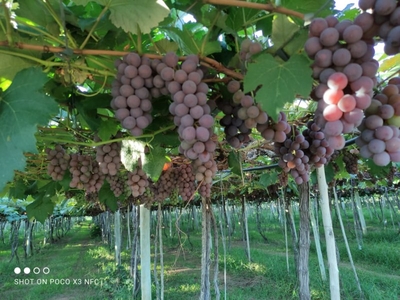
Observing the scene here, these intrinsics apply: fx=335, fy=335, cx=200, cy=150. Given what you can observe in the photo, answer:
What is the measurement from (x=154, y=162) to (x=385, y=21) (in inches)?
48.9

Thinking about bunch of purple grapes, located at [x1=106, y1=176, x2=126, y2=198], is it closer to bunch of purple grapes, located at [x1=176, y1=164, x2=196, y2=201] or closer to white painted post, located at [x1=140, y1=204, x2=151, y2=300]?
bunch of purple grapes, located at [x1=176, y1=164, x2=196, y2=201]

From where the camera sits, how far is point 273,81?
88 cm

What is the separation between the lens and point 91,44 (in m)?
1.29

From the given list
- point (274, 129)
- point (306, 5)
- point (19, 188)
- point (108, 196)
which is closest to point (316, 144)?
point (274, 129)

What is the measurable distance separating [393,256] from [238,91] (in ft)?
42.5

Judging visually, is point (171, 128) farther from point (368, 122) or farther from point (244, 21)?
point (368, 122)

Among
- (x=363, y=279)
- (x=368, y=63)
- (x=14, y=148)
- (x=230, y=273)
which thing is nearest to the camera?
(x=368, y=63)

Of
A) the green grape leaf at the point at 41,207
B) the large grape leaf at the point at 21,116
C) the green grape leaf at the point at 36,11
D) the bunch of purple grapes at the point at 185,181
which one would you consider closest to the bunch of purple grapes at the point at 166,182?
the bunch of purple grapes at the point at 185,181

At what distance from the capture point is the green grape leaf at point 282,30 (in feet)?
3.13

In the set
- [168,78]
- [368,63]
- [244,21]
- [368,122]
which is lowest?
[368,122]

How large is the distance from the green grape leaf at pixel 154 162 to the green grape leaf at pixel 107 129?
0.22 metres

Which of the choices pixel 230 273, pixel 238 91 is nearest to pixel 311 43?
pixel 238 91

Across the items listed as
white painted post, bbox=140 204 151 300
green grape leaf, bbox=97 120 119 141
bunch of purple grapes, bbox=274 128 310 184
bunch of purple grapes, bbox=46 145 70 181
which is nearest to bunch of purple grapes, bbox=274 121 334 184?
bunch of purple grapes, bbox=274 128 310 184

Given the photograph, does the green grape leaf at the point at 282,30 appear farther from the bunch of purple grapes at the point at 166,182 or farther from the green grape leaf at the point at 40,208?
the green grape leaf at the point at 40,208
